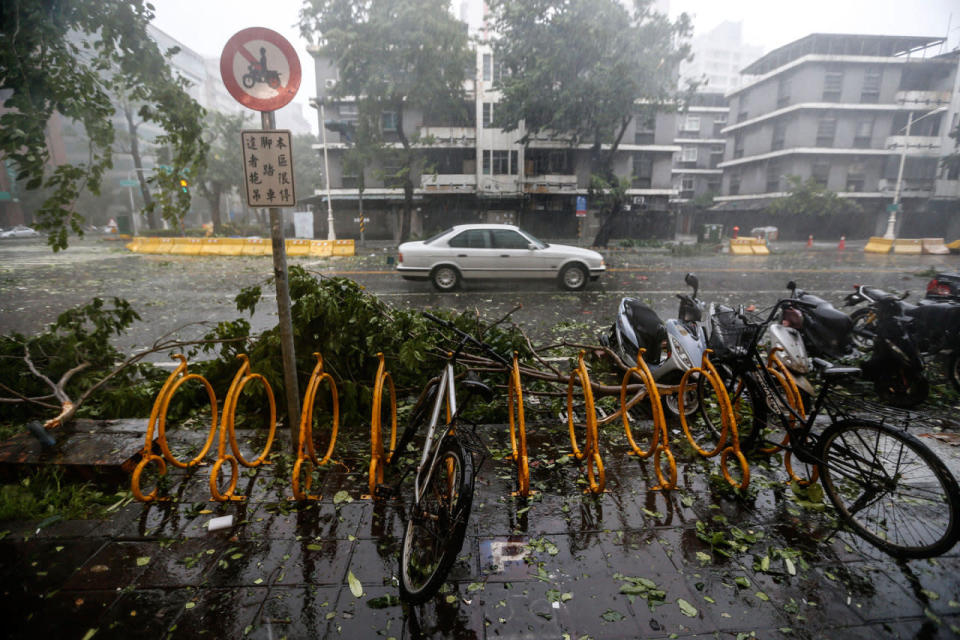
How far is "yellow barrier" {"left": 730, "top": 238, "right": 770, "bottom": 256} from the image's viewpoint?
24.2m

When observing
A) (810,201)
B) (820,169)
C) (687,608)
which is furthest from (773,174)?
(687,608)

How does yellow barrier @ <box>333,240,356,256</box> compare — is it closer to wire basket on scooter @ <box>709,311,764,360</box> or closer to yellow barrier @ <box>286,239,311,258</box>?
yellow barrier @ <box>286,239,311,258</box>

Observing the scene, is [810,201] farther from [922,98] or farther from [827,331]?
[827,331]

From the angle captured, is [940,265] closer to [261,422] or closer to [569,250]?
[569,250]

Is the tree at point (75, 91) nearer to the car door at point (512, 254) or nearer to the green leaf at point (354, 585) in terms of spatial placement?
the green leaf at point (354, 585)

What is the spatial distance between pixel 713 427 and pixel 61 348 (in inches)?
268

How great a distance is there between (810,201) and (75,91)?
123 ft

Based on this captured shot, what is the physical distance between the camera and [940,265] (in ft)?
61.6

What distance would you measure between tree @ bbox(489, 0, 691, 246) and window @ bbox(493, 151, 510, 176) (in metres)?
7.01

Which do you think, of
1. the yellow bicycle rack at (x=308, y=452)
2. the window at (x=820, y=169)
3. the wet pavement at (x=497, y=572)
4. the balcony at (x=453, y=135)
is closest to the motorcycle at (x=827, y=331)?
the wet pavement at (x=497, y=572)

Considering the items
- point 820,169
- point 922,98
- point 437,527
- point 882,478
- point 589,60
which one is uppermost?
point 922,98

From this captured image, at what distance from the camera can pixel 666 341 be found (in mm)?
5250

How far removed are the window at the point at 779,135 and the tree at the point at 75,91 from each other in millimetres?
44668

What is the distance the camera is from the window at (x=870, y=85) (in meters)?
36.5
